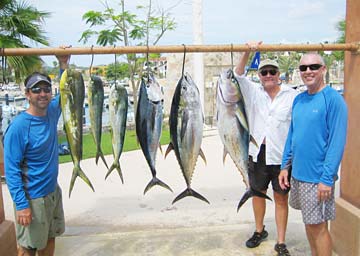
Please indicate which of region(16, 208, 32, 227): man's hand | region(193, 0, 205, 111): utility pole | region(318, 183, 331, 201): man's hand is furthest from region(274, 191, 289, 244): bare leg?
region(193, 0, 205, 111): utility pole

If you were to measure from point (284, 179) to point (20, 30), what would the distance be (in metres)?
6.39

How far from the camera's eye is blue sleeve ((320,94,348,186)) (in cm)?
274

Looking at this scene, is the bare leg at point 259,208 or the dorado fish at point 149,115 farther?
the bare leg at point 259,208

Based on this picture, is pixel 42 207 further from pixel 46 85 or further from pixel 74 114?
pixel 46 85

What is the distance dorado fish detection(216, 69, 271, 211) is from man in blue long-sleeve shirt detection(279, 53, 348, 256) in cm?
45

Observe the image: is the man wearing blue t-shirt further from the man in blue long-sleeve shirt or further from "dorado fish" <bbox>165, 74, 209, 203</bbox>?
the man in blue long-sleeve shirt

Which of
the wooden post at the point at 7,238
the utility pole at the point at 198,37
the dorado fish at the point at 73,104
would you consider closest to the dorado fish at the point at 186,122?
the dorado fish at the point at 73,104

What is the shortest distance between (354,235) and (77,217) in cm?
361

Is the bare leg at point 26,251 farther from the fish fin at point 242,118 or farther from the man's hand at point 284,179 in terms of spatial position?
the man's hand at point 284,179

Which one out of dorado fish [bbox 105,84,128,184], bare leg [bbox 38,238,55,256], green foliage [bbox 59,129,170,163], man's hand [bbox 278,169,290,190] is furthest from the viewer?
green foliage [bbox 59,129,170,163]

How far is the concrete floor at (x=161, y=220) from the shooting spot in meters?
4.01

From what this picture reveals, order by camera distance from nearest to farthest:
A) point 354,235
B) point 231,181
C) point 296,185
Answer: point 296,185 < point 354,235 < point 231,181

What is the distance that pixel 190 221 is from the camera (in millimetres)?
4930

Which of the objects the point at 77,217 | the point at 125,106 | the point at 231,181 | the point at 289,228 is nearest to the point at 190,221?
the point at 289,228
